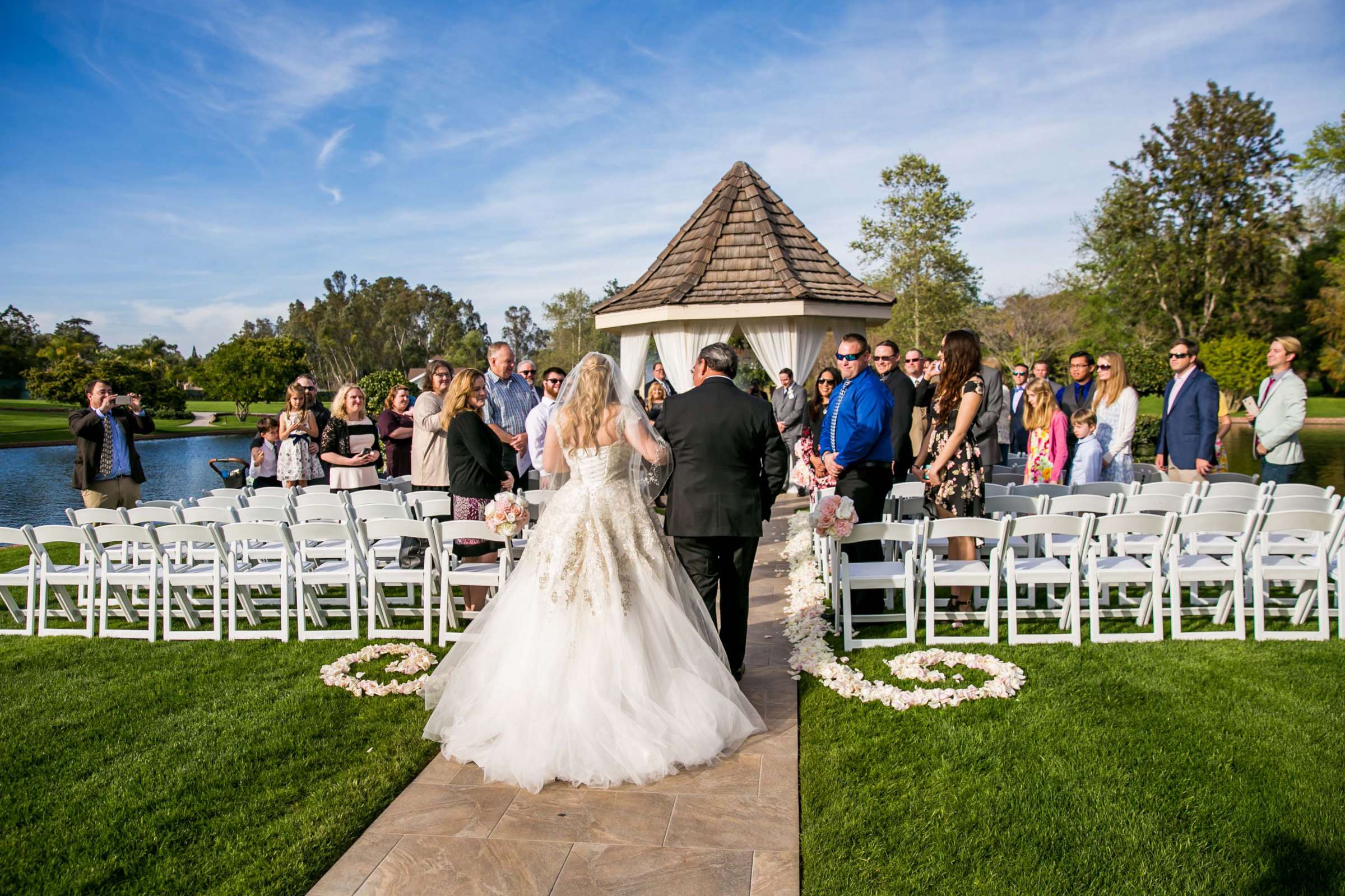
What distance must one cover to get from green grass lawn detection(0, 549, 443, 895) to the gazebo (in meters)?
6.64

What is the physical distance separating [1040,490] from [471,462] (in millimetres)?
4910

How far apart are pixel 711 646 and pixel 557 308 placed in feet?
280

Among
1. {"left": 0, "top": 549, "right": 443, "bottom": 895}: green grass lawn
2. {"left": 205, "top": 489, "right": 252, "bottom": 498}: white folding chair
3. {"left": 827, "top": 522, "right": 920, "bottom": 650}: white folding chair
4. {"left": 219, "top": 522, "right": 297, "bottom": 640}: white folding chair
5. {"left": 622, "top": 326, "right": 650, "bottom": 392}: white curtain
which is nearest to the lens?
{"left": 0, "top": 549, "right": 443, "bottom": 895}: green grass lawn

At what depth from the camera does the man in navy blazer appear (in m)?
7.92

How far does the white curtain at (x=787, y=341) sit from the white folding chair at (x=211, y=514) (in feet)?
21.9

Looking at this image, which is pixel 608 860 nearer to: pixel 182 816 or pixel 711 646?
pixel 711 646

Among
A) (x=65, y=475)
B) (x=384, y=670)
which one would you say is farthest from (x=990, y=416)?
(x=65, y=475)

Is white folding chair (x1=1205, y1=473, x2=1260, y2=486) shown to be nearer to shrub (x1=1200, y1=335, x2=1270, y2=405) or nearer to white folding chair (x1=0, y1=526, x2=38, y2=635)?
white folding chair (x1=0, y1=526, x2=38, y2=635)

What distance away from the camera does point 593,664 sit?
4.23 meters

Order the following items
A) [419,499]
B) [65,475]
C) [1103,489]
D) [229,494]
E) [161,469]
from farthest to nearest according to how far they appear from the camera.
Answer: [161,469]
[65,475]
[229,494]
[1103,489]
[419,499]

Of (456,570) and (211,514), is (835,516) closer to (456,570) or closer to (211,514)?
(456,570)

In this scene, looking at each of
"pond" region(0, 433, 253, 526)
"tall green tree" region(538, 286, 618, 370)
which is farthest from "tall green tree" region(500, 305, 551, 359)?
"pond" region(0, 433, 253, 526)

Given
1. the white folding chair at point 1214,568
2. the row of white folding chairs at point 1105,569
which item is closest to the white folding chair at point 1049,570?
the row of white folding chairs at point 1105,569

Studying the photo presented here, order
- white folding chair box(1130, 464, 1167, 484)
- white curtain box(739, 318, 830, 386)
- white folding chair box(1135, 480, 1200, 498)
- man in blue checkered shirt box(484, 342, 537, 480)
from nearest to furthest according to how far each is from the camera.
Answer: white folding chair box(1135, 480, 1200, 498)
man in blue checkered shirt box(484, 342, 537, 480)
white folding chair box(1130, 464, 1167, 484)
white curtain box(739, 318, 830, 386)
